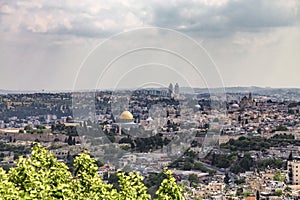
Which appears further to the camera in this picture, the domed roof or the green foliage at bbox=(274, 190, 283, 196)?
the domed roof

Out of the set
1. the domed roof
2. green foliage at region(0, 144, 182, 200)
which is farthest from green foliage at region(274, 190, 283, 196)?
green foliage at region(0, 144, 182, 200)

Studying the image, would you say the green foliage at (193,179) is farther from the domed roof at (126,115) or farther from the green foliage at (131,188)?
the green foliage at (131,188)

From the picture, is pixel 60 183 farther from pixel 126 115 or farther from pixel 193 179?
pixel 193 179

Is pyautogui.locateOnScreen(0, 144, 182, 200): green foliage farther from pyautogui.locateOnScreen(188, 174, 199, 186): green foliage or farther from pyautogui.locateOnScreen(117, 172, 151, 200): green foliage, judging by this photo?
pyautogui.locateOnScreen(188, 174, 199, 186): green foliage

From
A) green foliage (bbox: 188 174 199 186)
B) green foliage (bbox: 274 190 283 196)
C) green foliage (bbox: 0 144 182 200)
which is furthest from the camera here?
green foliage (bbox: 188 174 199 186)

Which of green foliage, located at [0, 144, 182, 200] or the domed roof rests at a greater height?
green foliage, located at [0, 144, 182, 200]

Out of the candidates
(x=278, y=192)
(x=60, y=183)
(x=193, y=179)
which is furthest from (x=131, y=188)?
(x=193, y=179)

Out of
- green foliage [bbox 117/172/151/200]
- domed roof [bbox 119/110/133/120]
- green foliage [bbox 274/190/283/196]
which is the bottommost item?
green foliage [bbox 274/190/283/196]

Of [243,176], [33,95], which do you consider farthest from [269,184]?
[33,95]

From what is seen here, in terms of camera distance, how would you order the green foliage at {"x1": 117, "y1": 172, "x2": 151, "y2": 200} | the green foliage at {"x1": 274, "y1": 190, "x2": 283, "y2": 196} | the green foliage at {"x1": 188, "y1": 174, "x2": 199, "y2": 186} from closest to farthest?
1. the green foliage at {"x1": 117, "y1": 172, "x2": 151, "y2": 200}
2. the green foliage at {"x1": 274, "y1": 190, "x2": 283, "y2": 196}
3. the green foliage at {"x1": 188, "y1": 174, "x2": 199, "y2": 186}
